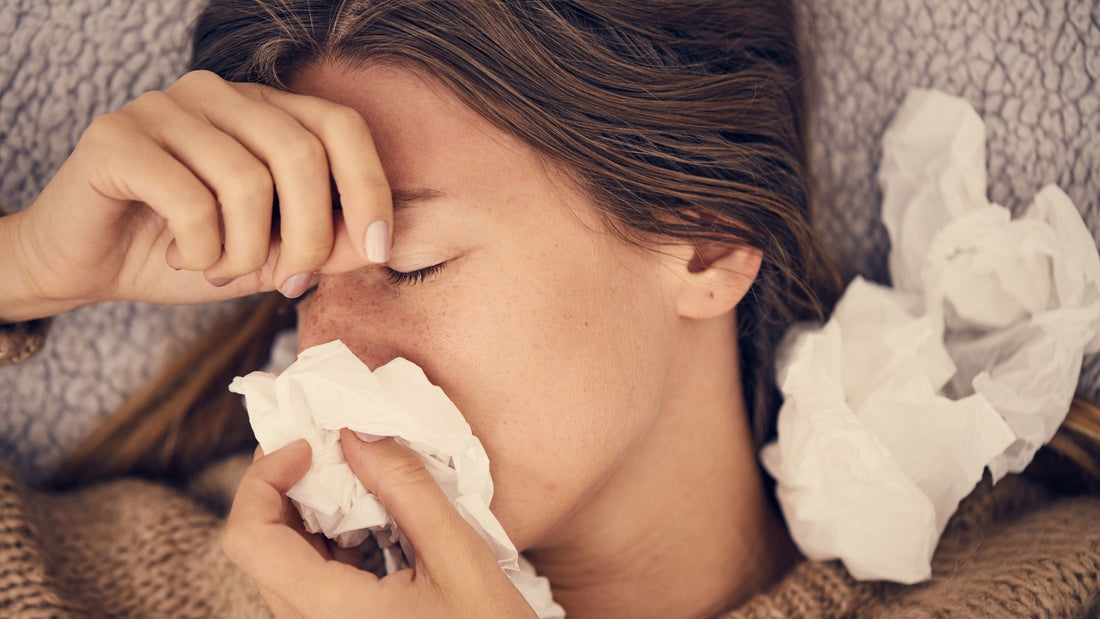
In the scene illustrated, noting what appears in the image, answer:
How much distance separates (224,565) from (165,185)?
74 centimetres

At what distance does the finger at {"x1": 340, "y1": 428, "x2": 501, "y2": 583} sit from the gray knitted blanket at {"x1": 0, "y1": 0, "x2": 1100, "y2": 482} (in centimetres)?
73

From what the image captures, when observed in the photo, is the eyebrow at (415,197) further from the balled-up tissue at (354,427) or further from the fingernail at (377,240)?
the balled-up tissue at (354,427)

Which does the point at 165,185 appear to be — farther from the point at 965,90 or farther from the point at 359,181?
the point at 965,90

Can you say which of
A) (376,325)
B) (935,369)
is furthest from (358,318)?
(935,369)

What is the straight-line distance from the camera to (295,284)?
3.51 feet

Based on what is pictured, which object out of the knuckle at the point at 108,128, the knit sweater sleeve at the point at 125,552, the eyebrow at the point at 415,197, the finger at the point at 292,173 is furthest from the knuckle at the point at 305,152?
the knit sweater sleeve at the point at 125,552

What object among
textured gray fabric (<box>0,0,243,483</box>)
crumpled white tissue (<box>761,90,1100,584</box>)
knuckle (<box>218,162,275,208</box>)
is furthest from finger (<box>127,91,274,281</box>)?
crumpled white tissue (<box>761,90,1100,584</box>)

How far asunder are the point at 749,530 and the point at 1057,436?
55 centimetres

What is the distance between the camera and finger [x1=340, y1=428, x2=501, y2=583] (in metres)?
0.98

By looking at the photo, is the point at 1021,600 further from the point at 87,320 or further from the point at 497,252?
the point at 87,320

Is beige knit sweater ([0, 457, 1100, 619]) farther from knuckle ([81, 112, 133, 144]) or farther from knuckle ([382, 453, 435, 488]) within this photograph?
knuckle ([81, 112, 133, 144])

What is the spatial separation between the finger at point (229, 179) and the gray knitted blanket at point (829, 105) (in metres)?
0.55

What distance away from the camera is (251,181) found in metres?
0.99

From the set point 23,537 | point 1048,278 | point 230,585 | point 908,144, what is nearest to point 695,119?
point 908,144
